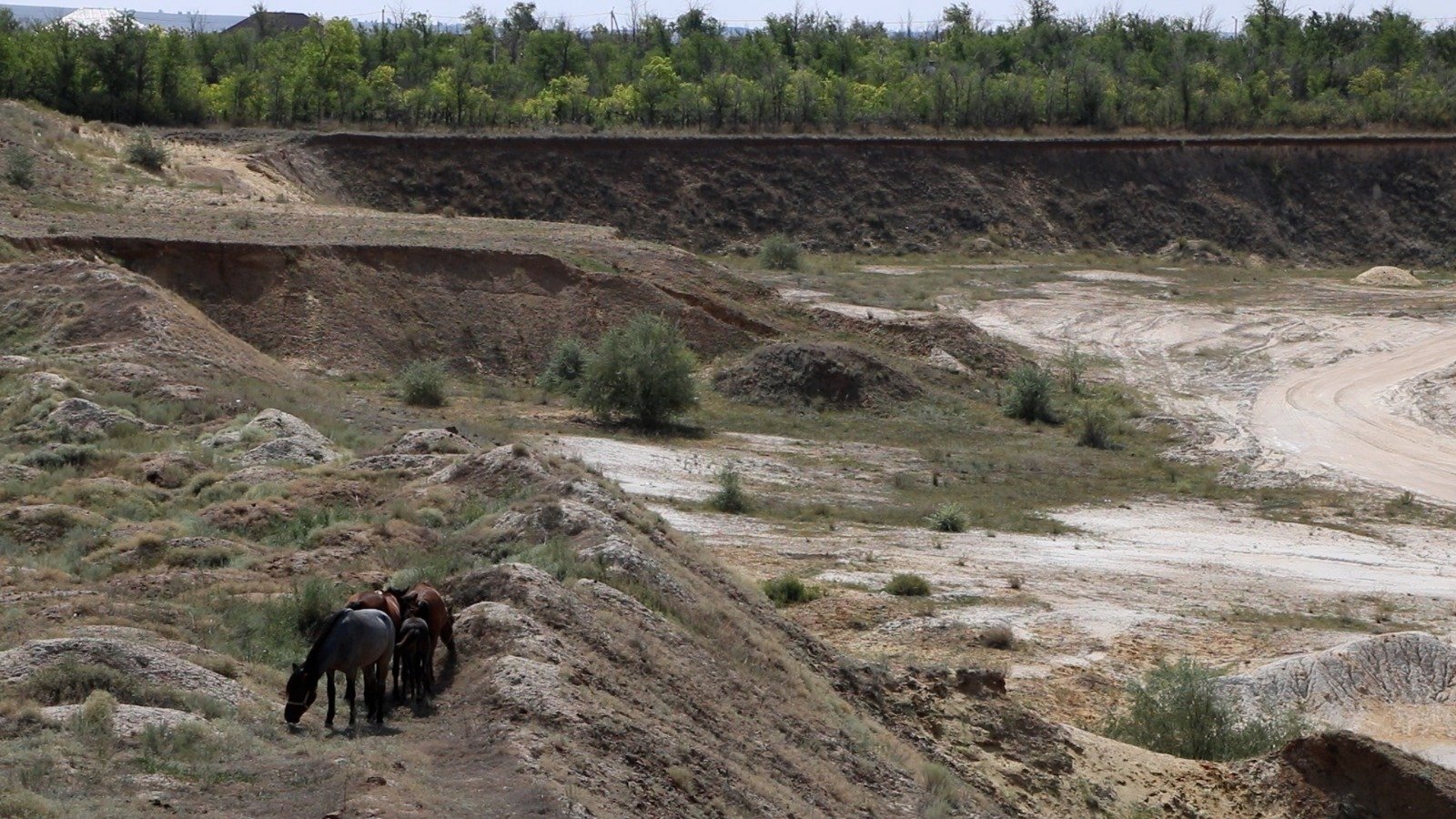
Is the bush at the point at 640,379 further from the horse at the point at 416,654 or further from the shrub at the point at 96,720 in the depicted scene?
the shrub at the point at 96,720

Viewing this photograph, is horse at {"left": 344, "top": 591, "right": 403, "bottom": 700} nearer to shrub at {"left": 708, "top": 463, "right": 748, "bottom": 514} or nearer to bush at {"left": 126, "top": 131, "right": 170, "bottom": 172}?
shrub at {"left": 708, "top": 463, "right": 748, "bottom": 514}

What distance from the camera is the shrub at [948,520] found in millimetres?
28812

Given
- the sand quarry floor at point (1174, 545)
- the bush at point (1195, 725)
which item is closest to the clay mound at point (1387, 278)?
the sand quarry floor at point (1174, 545)

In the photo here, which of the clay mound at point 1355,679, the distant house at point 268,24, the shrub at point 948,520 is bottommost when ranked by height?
the shrub at point 948,520

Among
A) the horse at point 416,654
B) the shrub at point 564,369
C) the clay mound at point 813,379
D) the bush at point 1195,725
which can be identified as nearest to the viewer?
the horse at point 416,654

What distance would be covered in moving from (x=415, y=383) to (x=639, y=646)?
2320 centimetres

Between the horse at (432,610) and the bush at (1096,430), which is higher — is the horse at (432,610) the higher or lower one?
the higher one

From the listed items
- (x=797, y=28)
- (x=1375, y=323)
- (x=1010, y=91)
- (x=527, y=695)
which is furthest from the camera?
(x=797, y=28)

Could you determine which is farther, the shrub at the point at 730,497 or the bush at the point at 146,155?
the bush at the point at 146,155

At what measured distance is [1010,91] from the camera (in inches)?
3191

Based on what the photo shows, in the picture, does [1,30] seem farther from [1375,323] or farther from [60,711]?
[60,711]

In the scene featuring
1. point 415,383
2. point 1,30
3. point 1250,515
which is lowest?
point 1250,515

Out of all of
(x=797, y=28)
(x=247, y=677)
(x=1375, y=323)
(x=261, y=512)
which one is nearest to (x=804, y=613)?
(x=261, y=512)

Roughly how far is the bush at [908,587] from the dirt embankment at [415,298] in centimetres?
1731
